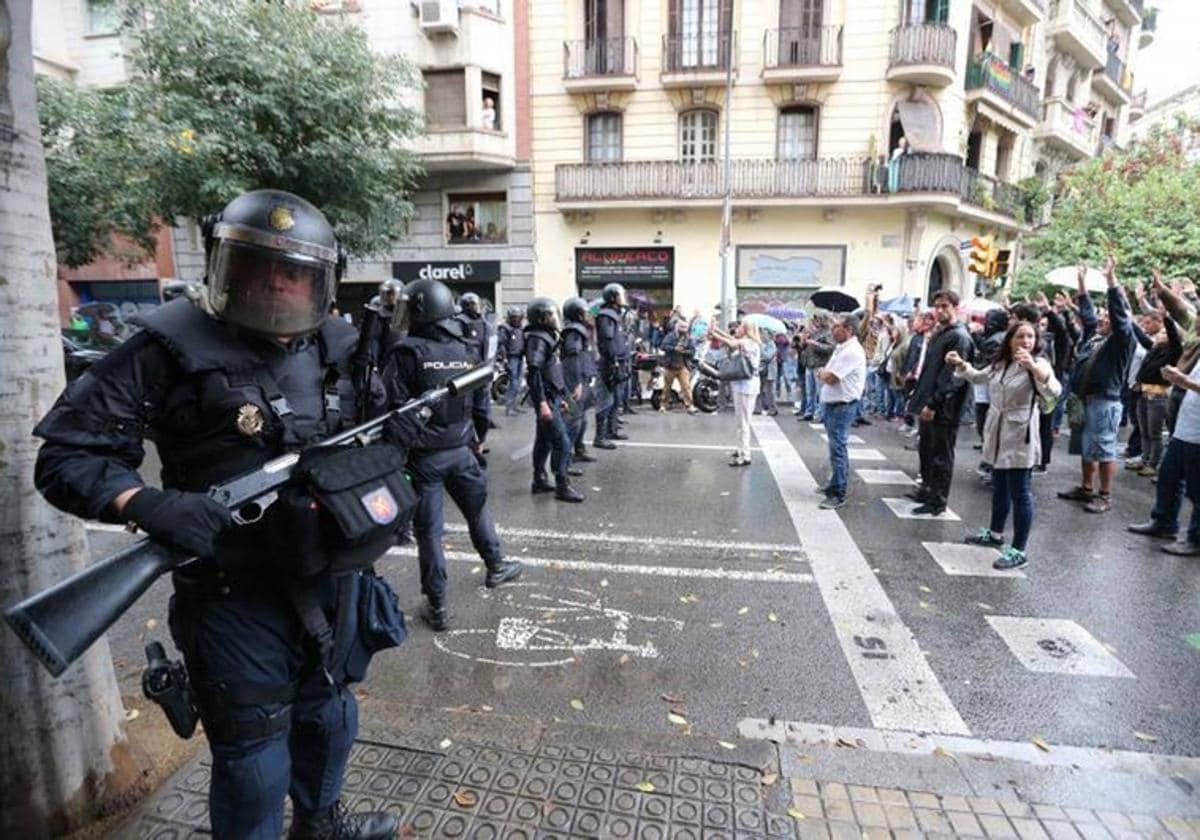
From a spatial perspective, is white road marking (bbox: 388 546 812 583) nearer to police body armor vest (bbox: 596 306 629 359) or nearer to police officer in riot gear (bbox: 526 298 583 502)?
police officer in riot gear (bbox: 526 298 583 502)

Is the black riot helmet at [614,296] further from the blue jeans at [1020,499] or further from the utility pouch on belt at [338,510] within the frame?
the utility pouch on belt at [338,510]

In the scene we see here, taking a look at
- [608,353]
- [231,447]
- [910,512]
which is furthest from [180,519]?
[608,353]

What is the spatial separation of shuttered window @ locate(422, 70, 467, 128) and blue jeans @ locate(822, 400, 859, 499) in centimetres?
1584

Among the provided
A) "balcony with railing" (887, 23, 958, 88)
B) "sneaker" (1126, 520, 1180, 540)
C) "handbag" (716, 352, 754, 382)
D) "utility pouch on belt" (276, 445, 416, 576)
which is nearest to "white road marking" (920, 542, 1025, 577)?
"sneaker" (1126, 520, 1180, 540)

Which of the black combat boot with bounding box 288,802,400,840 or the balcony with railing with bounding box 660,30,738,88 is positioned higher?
the balcony with railing with bounding box 660,30,738,88

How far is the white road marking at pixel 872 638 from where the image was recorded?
3201 mm

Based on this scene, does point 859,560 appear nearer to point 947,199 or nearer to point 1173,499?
point 1173,499

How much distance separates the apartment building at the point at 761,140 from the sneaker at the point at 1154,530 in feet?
45.9

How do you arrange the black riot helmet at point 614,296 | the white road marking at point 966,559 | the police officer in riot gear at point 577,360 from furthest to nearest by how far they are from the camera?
1. the black riot helmet at point 614,296
2. the police officer in riot gear at point 577,360
3. the white road marking at point 966,559

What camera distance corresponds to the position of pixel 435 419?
3.82m

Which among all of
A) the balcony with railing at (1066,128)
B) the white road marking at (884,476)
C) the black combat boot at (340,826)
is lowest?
the white road marking at (884,476)

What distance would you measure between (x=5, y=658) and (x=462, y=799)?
159 centimetres

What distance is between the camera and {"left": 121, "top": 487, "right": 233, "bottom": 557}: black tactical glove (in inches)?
61.8

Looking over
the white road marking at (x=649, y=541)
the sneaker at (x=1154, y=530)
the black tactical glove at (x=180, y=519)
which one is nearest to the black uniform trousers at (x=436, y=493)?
the white road marking at (x=649, y=541)
